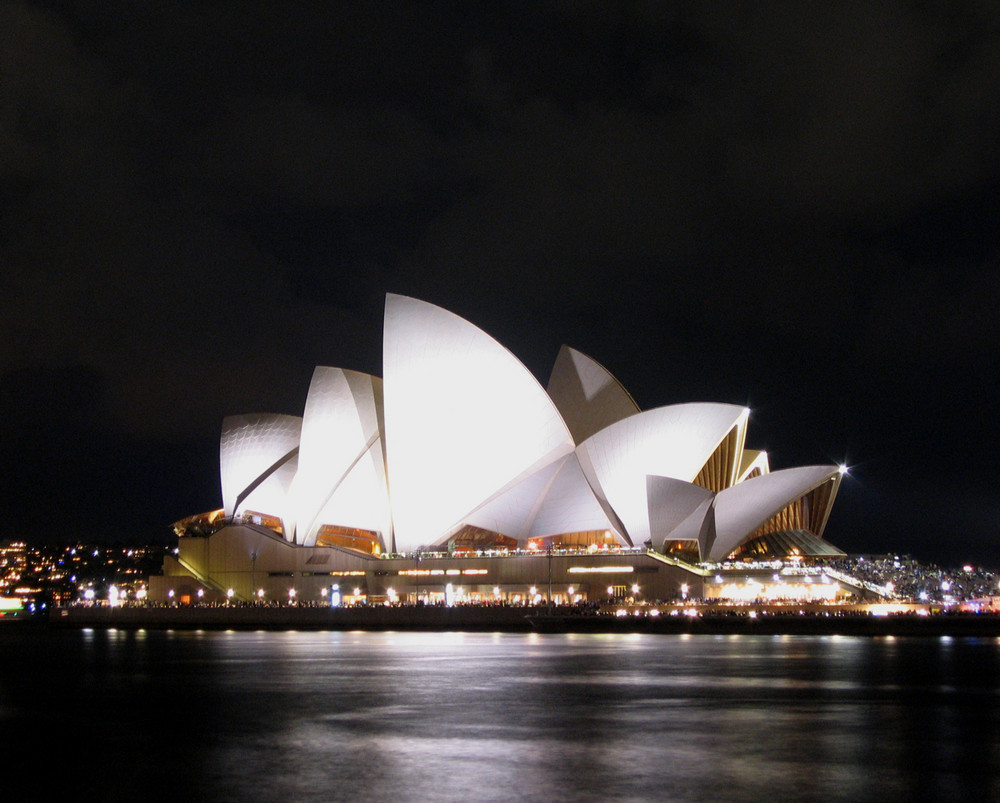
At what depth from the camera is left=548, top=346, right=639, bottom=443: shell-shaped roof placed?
57094mm

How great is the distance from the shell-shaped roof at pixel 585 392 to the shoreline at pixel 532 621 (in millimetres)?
11387

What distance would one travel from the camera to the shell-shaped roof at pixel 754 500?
1912 inches

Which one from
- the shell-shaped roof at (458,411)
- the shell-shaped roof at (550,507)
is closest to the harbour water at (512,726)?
the shell-shaped roof at (458,411)

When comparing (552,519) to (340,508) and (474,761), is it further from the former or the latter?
(474,761)

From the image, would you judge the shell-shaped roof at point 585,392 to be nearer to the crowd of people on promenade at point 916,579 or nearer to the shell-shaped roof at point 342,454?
the shell-shaped roof at point 342,454

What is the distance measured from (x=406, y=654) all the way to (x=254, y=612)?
922 inches

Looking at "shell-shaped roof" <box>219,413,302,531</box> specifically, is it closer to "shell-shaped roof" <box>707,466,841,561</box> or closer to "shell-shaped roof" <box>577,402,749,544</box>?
"shell-shaped roof" <box>577,402,749,544</box>

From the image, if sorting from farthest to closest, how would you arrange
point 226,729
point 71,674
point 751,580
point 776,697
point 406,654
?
point 751,580 → point 406,654 → point 71,674 → point 776,697 → point 226,729

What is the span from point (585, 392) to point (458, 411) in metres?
9.95

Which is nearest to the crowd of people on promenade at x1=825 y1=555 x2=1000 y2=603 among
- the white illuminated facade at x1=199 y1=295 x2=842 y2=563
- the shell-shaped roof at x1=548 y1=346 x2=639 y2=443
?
the white illuminated facade at x1=199 y1=295 x2=842 y2=563

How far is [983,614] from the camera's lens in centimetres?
4731

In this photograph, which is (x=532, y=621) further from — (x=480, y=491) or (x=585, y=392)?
(x=585, y=392)

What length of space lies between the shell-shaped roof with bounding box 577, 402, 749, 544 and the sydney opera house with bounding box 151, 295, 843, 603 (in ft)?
0.27

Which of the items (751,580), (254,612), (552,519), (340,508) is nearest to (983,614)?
(751,580)
